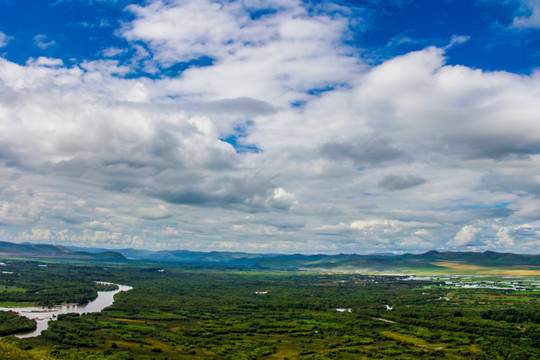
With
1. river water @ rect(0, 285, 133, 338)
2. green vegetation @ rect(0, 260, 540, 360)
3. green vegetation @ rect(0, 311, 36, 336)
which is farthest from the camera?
river water @ rect(0, 285, 133, 338)

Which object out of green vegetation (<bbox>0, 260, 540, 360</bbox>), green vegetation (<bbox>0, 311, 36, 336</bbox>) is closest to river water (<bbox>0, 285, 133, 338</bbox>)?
green vegetation (<bbox>0, 311, 36, 336</bbox>)

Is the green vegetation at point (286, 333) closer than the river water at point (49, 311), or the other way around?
the green vegetation at point (286, 333)

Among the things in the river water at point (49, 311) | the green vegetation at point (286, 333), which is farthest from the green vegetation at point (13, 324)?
the green vegetation at point (286, 333)

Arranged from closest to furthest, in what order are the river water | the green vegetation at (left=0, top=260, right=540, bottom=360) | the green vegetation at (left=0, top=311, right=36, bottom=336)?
the green vegetation at (left=0, top=260, right=540, bottom=360) → the green vegetation at (left=0, top=311, right=36, bottom=336) → the river water

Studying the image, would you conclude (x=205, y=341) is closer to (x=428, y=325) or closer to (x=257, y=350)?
(x=257, y=350)

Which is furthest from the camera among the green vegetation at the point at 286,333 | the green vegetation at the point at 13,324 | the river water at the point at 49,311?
the river water at the point at 49,311

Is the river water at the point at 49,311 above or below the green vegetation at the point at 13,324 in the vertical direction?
below

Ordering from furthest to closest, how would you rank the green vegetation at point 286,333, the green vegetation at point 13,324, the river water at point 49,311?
the river water at point 49,311 → the green vegetation at point 13,324 → the green vegetation at point 286,333

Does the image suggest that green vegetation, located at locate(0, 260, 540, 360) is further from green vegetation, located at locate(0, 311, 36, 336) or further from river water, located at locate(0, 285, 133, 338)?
green vegetation, located at locate(0, 311, 36, 336)

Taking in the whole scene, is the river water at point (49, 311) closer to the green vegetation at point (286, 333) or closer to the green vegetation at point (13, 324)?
the green vegetation at point (13, 324)

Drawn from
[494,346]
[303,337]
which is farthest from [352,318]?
[494,346]

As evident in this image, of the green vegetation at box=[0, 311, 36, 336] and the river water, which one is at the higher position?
the green vegetation at box=[0, 311, 36, 336]

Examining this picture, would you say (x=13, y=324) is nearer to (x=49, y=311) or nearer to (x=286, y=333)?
(x=49, y=311)
